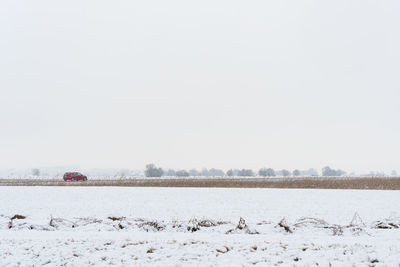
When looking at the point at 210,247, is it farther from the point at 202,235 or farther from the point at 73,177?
the point at 73,177

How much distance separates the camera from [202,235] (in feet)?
41.5

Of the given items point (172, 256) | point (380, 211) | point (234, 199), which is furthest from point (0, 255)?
point (380, 211)

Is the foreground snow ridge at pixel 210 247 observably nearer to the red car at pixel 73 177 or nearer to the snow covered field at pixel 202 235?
the snow covered field at pixel 202 235

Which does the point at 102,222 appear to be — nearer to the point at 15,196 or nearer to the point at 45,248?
the point at 45,248

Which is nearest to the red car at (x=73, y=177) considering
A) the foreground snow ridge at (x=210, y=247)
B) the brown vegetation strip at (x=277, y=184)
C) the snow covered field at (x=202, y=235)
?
the brown vegetation strip at (x=277, y=184)

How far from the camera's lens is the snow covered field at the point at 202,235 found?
9.48 m

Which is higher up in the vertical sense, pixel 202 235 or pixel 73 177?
pixel 73 177

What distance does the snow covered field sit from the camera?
948 centimetres

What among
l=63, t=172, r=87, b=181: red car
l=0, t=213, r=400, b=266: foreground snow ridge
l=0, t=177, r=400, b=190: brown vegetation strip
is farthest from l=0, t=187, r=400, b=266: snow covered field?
l=63, t=172, r=87, b=181: red car

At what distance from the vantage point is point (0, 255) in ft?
32.9

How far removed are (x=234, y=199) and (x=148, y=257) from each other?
18.1 meters

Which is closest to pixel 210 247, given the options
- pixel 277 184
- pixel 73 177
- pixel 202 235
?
pixel 202 235

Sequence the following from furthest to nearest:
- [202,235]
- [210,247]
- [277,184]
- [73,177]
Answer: [73,177]
[277,184]
[202,235]
[210,247]

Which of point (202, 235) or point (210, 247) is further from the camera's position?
point (202, 235)
